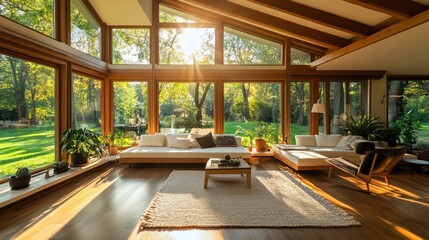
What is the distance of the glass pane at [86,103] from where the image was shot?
5.71m

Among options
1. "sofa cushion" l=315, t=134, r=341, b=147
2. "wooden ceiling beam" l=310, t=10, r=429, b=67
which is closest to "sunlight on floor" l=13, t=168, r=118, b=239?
"sofa cushion" l=315, t=134, r=341, b=147

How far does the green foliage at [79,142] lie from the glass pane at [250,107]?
3.82 meters

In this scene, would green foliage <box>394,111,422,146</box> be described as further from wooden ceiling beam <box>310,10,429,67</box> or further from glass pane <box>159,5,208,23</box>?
glass pane <box>159,5,208,23</box>

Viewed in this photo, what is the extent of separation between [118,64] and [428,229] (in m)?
7.76

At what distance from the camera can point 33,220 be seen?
2.97 meters

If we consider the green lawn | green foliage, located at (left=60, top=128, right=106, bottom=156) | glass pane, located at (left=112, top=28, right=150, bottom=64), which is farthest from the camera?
glass pane, located at (left=112, top=28, right=150, bottom=64)

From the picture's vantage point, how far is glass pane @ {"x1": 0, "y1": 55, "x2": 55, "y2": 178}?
3.84 m

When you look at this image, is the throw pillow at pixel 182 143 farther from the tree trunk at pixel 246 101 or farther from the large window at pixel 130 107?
the tree trunk at pixel 246 101

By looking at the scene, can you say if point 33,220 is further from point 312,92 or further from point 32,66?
point 312,92

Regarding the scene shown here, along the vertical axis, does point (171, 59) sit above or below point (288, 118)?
above

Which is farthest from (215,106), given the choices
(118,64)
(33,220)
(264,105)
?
(33,220)

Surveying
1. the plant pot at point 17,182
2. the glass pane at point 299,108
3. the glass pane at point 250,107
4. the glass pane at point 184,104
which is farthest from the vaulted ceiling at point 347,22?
the plant pot at point 17,182

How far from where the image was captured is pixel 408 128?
22.9 feet

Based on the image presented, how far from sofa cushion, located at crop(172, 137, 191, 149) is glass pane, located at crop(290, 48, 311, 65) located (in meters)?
4.18
